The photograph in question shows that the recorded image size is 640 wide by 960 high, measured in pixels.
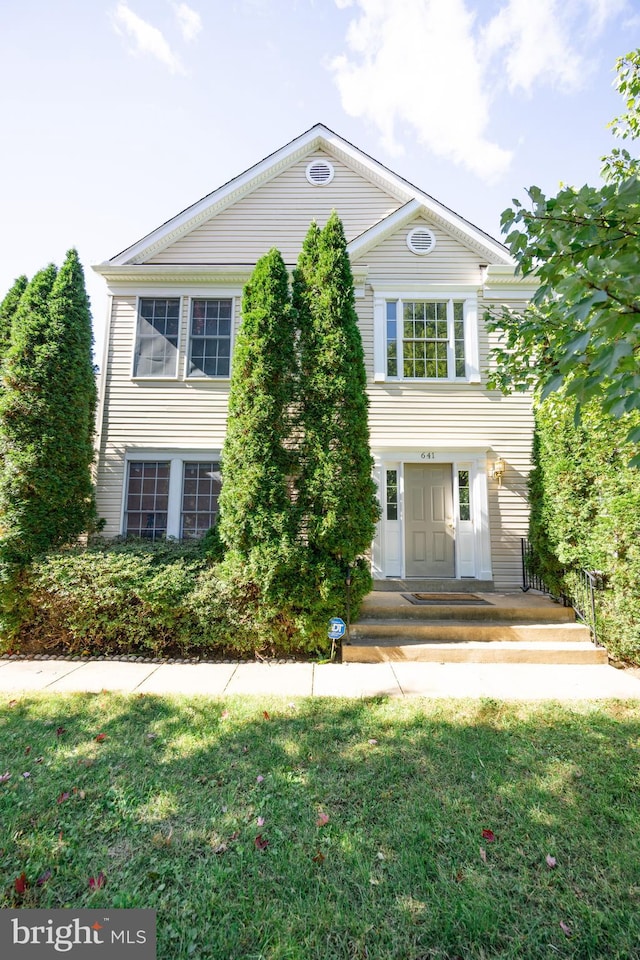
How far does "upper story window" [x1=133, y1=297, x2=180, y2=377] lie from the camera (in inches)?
348

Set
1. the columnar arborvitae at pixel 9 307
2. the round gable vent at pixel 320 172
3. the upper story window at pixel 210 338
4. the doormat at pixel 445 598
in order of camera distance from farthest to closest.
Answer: the round gable vent at pixel 320 172
the upper story window at pixel 210 338
the columnar arborvitae at pixel 9 307
the doormat at pixel 445 598

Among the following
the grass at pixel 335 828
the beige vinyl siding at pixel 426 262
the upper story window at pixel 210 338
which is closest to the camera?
the grass at pixel 335 828

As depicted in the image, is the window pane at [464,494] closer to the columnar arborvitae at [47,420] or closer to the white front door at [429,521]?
the white front door at [429,521]

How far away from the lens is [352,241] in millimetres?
8711

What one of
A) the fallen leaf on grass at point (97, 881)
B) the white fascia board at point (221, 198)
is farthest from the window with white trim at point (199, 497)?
the fallen leaf on grass at point (97, 881)

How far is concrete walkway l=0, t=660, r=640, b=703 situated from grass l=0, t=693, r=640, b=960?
0.58m

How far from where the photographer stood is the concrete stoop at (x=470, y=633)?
17.5ft

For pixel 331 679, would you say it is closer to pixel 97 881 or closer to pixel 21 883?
pixel 97 881

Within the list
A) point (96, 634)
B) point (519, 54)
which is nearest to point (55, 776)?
point (96, 634)

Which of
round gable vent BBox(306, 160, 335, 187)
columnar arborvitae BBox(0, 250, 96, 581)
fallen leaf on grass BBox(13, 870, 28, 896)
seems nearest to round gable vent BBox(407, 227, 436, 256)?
round gable vent BBox(306, 160, 335, 187)

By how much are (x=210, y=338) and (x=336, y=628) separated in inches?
264

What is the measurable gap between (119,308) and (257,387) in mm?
5414

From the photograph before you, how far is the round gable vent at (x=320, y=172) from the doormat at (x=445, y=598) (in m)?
9.50

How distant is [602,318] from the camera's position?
1.73 metres
